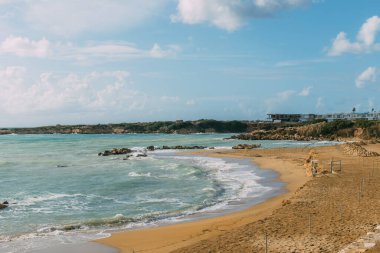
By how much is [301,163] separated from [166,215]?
21979 millimetres

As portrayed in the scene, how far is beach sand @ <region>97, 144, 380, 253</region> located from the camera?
1371cm

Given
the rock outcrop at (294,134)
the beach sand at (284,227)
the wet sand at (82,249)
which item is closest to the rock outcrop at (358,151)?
the beach sand at (284,227)

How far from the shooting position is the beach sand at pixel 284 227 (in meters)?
13.7

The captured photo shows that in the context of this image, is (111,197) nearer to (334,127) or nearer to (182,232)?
(182,232)

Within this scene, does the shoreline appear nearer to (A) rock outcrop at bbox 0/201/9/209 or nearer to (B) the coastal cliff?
(A) rock outcrop at bbox 0/201/9/209

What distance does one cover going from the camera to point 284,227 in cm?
1572

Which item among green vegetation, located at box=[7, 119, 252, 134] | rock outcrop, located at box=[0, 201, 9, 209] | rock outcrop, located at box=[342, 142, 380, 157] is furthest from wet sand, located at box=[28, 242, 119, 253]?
green vegetation, located at box=[7, 119, 252, 134]

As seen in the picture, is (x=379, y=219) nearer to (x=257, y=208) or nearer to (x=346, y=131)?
(x=257, y=208)

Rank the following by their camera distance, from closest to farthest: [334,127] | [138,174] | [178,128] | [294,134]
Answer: [138,174]
[334,127]
[294,134]
[178,128]

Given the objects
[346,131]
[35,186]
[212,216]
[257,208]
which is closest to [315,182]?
[257,208]

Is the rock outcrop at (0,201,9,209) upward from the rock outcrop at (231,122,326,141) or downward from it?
downward

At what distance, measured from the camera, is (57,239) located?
16.5 m

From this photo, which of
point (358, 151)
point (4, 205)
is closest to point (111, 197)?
point (4, 205)

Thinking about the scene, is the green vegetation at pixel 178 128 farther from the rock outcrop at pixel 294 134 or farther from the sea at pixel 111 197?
the sea at pixel 111 197
